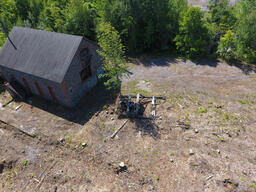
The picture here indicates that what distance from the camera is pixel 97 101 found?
22.5 m

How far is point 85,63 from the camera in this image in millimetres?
21844

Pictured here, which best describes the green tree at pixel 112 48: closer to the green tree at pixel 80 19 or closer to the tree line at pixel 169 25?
the tree line at pixel 169 25

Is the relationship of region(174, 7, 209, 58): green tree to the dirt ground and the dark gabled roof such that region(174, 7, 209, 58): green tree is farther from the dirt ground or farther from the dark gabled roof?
the dark gabled roof

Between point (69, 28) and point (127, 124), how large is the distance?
84.7ft

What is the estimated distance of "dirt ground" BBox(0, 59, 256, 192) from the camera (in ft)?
45.1

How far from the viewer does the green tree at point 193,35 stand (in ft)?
92.9

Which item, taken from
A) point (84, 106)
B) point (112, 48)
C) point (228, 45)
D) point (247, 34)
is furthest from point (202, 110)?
point (247, 34)

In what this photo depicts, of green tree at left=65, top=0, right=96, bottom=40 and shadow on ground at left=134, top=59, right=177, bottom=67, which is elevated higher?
green tree at left=65, top=0, right=96, bottom=40

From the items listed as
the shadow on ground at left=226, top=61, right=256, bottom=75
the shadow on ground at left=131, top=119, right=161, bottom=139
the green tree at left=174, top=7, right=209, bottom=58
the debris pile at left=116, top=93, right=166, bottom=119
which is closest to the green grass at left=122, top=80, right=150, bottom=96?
the debris pile at left=116, top=93, right=166, bottom=119

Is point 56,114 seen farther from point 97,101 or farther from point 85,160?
point 85,160

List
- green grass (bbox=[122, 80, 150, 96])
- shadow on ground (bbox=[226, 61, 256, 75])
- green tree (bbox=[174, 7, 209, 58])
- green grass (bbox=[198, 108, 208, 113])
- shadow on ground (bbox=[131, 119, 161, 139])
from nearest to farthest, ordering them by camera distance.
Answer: shadow on ground (bbox=[131, 119, 161, 139]) → green grass (bbox=[198, 108, 208, 113]) → green grass (bbox=[122, 80, 150, 96]) → shadow on ground (bbox=[226, 61, 256, 75]) → green tree (bbox=[174, 7, 209, 58])

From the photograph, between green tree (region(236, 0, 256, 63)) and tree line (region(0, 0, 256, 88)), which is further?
tree line (region(0, 0, 256, 88))

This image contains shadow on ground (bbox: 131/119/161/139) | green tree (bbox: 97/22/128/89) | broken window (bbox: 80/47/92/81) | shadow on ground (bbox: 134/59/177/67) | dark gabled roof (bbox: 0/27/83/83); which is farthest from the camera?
shadow on ground (bbox: 134/59/177/67)

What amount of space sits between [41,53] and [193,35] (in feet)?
82.0
